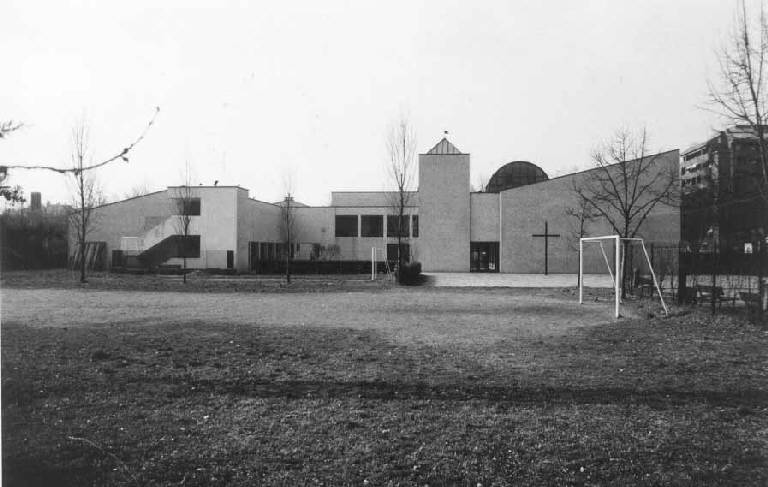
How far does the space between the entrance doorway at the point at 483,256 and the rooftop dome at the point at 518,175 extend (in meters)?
10.5

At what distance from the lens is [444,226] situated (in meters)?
42.1

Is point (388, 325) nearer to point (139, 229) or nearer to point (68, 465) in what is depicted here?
point (68, 465)

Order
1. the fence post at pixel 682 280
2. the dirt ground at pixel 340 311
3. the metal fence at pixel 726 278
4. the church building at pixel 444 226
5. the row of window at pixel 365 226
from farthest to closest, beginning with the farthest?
the row of window at pixel 365 226 → the church building at pixel 444 226 → the fence post at pixel 682 280 → the metal fence at pixel 726 278 → the dirt ground at pixel 340 311

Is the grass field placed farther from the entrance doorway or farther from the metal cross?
the entrance doorway

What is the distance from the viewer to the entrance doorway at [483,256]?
42.0 m

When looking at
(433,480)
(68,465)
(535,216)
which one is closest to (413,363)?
(433,480)

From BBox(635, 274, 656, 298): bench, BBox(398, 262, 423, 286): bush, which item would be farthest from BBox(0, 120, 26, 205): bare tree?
BBox(398, 262, 423, 286): bush

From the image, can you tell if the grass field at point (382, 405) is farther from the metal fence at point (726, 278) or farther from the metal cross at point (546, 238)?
the metal cross at point (546, 238)

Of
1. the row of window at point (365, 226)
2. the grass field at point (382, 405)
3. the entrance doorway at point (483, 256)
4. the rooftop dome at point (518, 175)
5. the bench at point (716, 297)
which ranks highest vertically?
the rooftop dome at point (518, 175)

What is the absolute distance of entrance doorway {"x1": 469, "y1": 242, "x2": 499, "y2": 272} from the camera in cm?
4197

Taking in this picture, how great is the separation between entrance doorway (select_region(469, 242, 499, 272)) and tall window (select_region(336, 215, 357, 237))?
556 inches

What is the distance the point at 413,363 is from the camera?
8883 mm

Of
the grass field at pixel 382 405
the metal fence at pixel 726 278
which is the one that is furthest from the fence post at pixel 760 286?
the grass field at pixel 382 405

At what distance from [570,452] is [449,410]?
59.5 inches
